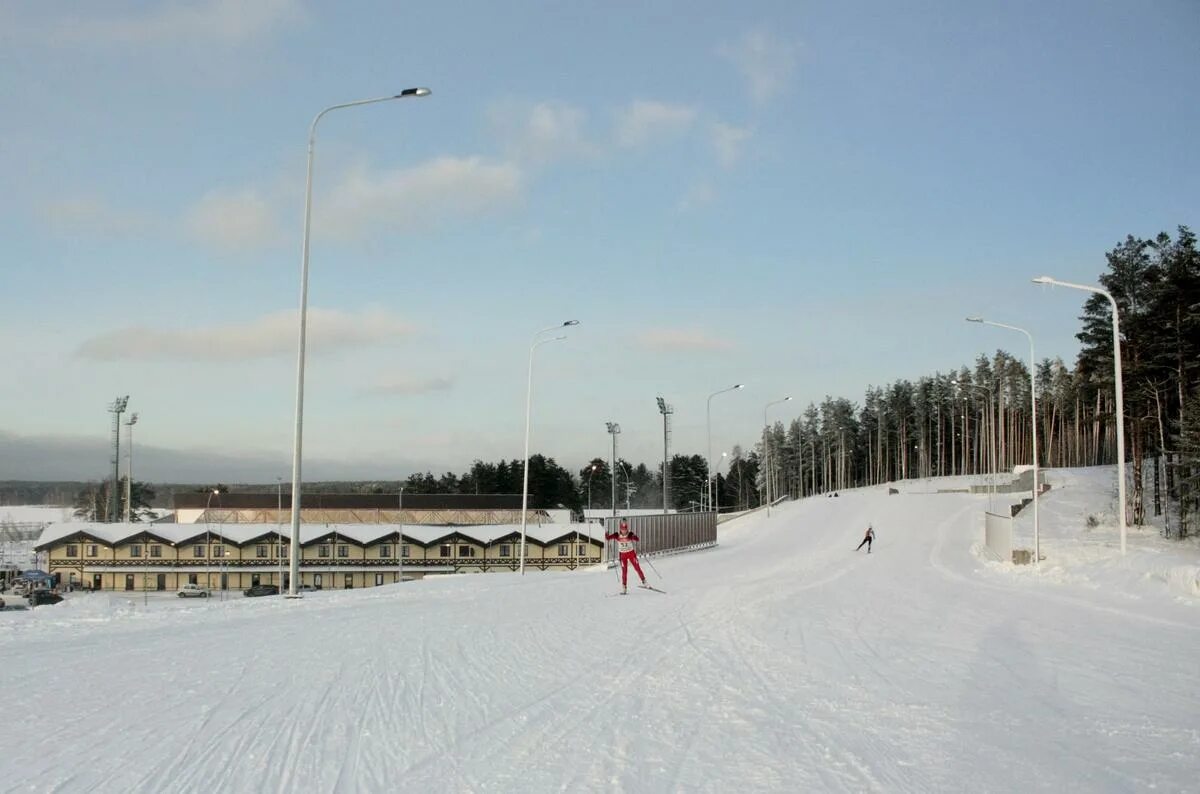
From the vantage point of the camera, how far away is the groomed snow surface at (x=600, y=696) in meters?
5.66

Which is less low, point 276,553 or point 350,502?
point 350,502

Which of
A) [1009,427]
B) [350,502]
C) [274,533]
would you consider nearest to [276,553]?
[274,533]

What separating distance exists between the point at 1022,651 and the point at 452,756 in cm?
888

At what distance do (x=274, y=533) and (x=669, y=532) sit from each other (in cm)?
3406

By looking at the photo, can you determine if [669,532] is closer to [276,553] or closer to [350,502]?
[276,553]

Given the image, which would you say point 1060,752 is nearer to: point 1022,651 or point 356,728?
point 356,728

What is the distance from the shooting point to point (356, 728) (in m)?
6.70

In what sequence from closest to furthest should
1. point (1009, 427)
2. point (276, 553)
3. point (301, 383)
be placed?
point (301, 383), point (276, 553), point (1009, 427)

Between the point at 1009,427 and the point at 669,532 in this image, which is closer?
the point at 669,532

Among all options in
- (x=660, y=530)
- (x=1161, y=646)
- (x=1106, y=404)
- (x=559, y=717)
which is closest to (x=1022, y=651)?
(x=1161, y=646)

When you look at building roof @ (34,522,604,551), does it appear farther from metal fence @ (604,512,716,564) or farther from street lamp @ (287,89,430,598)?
street lamp @ (287,89,430,598)

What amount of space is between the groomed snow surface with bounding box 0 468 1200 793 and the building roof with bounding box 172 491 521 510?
7948 centimetres

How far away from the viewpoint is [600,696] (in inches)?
327

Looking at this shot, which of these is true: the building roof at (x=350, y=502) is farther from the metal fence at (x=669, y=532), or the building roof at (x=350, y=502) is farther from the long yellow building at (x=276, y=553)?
the metal fence at (x=669, y=532)
